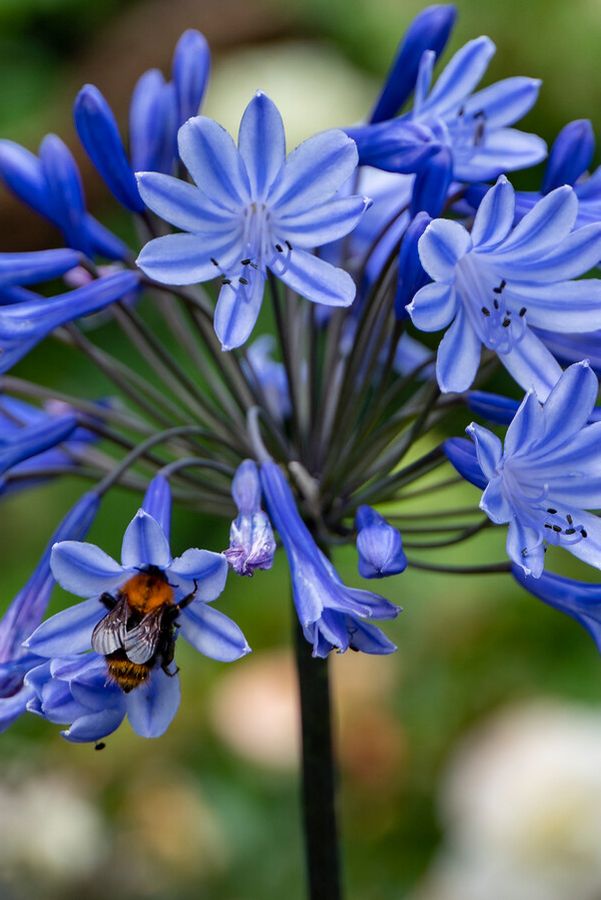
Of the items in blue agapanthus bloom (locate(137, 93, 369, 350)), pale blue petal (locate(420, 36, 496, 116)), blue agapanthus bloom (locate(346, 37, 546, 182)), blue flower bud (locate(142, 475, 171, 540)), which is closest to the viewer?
blue agapanthus bloom (locate(137, 93, 369, 350))

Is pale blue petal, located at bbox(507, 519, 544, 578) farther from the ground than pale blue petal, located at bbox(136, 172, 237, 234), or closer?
closer

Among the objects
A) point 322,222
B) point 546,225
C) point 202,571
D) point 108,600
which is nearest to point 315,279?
point 322,222

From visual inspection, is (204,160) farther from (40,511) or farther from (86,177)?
(86,177)

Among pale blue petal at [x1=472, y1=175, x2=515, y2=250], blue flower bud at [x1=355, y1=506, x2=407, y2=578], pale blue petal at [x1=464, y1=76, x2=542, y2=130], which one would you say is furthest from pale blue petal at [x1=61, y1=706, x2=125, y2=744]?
pale blue petal at [x1=464, y1=76, x2=542, y2=130]

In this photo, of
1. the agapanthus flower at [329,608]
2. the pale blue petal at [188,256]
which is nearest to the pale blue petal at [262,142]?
the pale blue petal at [188,256]

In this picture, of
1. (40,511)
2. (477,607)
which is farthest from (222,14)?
(477,607)

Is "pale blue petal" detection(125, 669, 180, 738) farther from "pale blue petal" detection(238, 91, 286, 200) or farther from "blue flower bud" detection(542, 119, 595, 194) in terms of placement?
"blue flower bud" detection(542, 119, 595, 194)
